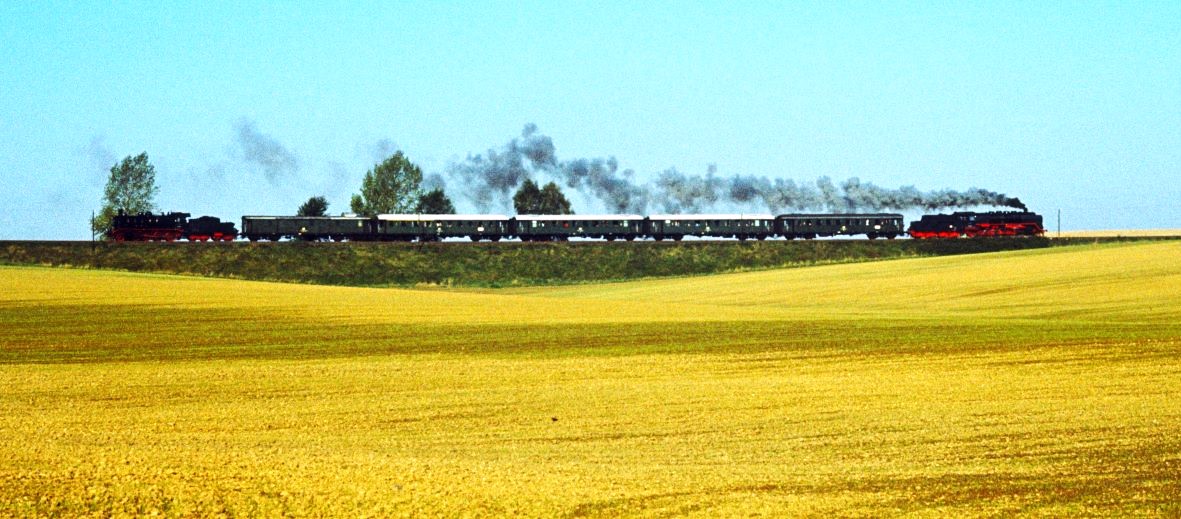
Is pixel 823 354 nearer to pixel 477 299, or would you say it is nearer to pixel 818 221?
pixel 477 299

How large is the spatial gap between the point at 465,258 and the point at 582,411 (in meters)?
71.9

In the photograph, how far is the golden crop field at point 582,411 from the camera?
14.2 meters

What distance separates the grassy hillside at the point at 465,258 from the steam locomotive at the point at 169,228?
850 centimetres

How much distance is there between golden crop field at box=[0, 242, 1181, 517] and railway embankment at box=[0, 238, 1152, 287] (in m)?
40.7

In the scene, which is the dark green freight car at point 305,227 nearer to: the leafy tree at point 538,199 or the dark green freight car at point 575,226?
the dark green freight car at point 575,226

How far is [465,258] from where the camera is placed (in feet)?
305

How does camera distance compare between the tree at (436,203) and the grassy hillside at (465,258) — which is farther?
the tree at (436,203)

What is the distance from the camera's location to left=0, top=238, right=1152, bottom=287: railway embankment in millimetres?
86562

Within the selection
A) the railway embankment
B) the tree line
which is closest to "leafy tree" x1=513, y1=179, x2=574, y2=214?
the tree line

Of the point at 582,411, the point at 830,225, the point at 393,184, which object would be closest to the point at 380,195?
the point at 393,184

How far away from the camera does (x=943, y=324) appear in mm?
39156

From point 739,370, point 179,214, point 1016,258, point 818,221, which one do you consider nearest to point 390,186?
point 179,214

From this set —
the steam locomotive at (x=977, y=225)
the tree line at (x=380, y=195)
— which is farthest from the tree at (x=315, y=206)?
the steam locomotive at (x=977, y=225)

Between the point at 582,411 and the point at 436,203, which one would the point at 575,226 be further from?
the point at 582,411
